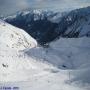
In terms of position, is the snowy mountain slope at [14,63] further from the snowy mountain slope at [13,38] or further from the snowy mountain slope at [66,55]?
the snowy mountain slope at [66,55]

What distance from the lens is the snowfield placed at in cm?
4827

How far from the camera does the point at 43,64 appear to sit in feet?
232

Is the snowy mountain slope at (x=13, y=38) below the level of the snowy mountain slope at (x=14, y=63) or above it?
above

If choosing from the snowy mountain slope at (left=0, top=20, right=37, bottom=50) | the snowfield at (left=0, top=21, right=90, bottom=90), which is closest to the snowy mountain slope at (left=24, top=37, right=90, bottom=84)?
the snowfield at (left=0, top=21, right=90, bottom=90)

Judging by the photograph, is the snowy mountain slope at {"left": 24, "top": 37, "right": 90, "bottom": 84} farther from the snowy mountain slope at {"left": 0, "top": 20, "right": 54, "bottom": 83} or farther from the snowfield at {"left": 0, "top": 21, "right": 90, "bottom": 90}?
the snowy mountain slope at {"left": 0, "top": 20, "right": 54, "bottom": 83}

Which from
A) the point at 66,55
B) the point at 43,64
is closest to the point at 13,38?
the point at 66,55

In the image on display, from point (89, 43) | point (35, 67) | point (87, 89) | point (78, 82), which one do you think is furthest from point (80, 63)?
point (87, 89)

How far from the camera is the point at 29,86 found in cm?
4566

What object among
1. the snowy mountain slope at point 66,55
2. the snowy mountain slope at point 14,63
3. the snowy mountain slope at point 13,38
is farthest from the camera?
the snowy mountain slope at point 13,38

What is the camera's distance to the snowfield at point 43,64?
4827 centimetres

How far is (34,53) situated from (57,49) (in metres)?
8.71

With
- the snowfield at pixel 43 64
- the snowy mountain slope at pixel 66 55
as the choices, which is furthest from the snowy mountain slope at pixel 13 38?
the snowy mountain slope at pixel 66 55

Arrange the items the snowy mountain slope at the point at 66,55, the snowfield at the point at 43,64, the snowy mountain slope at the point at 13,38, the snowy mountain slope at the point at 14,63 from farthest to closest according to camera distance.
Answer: the snowy mountain slope at the point at 13,38
the snowy mountain slope at the point at 66,55
the snowy mountain slope at the point at 14,63
the snowfield at the point at 43,64

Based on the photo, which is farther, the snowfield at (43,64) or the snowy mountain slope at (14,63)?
the snowy mountain slope at (14,63)
